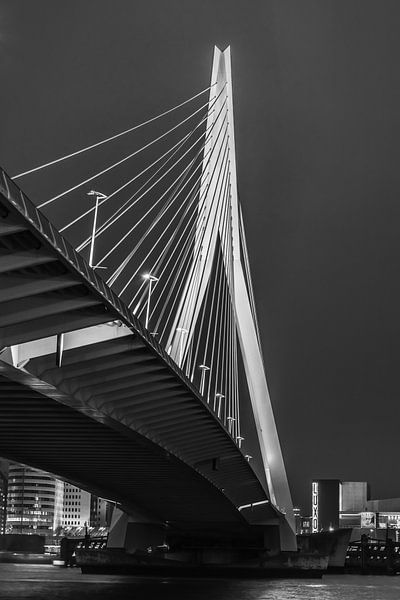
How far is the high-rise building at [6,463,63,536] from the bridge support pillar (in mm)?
96227

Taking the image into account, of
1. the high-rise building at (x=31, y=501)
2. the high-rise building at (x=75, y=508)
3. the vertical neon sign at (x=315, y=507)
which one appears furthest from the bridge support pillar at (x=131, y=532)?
the high-rise building at (x=75, y=508)

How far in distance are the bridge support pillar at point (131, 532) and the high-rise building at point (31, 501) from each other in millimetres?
96227

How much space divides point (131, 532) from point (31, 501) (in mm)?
100847

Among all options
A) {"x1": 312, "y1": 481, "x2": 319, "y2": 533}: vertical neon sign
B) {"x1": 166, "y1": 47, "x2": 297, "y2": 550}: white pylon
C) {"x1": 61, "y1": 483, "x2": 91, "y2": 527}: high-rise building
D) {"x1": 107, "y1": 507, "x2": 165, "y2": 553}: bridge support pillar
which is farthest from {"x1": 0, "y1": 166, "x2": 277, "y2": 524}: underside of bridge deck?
{"x1": 61, "y1": 483, "x2": 91, "y2": 527}: high-rise building

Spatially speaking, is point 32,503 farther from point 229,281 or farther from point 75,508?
point 229,281

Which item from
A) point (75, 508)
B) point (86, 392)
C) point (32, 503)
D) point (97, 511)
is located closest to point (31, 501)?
point (32, 503)

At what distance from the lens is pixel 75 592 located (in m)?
36.9

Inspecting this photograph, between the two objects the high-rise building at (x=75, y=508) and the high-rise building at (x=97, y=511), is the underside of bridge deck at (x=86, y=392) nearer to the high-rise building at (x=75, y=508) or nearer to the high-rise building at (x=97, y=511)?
the high-rise building at (x=75, y=508)

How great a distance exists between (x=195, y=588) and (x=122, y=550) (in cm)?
1098

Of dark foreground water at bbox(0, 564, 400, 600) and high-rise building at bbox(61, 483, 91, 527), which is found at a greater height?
high-rise building at bbox(61, 483, 91, 527)

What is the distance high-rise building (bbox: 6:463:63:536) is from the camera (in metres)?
Result: 147

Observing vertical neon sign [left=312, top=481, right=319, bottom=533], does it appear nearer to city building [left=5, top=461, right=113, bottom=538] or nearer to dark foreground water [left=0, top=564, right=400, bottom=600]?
city building [left=5, top=461, right=113, bottom=538]

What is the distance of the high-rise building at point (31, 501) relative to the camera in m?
147

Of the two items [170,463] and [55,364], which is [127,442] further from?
[55,364]
